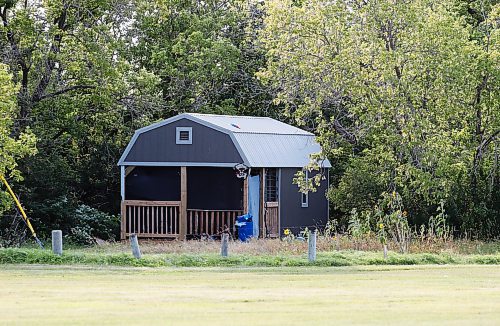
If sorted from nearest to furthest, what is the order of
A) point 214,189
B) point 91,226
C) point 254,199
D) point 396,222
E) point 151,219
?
point 396,222, point 254,199, point 151,219, point 214,189, point 91,226

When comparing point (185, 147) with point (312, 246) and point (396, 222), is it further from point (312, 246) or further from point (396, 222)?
point (312, 246)

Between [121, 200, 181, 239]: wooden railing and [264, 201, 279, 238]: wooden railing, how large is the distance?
2626 mm

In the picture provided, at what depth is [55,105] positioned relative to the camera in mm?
34625

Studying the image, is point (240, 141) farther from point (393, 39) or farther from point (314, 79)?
point (393, 39)

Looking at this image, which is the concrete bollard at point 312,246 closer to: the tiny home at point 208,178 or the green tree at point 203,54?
the tiny home at point 208,178

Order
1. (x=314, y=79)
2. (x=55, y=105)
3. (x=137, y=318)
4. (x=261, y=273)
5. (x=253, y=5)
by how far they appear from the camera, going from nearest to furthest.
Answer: (x=137, y=318) < (x=261, y=273) < (x=314, y=79) < (x=55, y=105) < (x=253, y=5)

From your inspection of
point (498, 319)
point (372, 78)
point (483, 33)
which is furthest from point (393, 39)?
point (498, 319)

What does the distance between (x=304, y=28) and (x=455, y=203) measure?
21.7 feet

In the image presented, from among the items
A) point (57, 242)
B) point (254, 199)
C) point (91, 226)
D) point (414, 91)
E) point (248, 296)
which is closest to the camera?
point (248, 296)

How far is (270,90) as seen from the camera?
38.9 metres

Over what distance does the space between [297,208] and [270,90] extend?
6.62 meters

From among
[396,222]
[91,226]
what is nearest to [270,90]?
[91,226]

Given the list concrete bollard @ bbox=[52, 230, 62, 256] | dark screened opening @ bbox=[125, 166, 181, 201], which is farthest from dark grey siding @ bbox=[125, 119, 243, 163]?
concrete bollard @ bbox=[52, 230, 62, 256]

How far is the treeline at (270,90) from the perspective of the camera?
28.7m
